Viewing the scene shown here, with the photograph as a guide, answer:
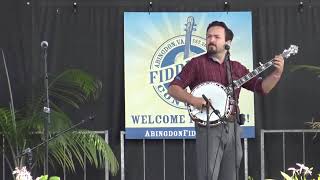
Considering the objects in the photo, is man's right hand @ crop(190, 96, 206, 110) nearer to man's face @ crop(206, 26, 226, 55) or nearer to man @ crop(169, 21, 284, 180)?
man @ crop(169, 21, 284, 180)

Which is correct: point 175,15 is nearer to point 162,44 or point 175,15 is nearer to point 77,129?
point 162,44

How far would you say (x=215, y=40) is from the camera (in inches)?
186

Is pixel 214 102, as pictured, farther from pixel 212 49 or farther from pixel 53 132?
pixel 53 132

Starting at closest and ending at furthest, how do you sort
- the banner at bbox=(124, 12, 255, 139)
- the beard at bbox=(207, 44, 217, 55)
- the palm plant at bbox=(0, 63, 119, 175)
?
the beard at bbox=(207, 44, 217, 55)
the palm plant at bbox=(0, 63, 119, 175)
the banner at bbox=(124, 12, 255, 139)

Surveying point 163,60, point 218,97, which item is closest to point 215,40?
point 218,97

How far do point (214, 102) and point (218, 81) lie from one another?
16 centimetres

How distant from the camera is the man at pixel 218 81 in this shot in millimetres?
4648

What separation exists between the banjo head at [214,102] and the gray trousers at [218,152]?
0.23 feet

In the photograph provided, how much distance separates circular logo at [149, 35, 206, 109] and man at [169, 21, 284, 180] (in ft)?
4.61

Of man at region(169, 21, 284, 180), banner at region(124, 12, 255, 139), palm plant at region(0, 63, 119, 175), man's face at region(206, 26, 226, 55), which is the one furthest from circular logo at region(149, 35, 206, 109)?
man's face at region(206, 26, 226, 55)

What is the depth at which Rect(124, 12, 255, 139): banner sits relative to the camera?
6191 millimetres

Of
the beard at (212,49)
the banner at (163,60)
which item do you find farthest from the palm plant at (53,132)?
the beard at (212,49)

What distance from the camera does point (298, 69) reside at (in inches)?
249

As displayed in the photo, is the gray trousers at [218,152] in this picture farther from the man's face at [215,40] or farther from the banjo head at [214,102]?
the man's face at [215,40]
